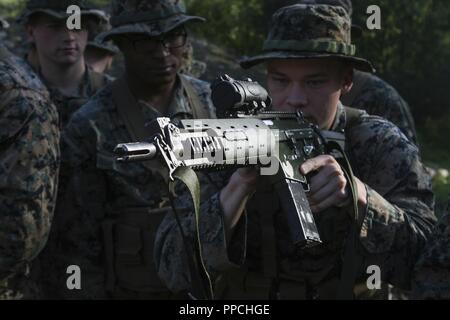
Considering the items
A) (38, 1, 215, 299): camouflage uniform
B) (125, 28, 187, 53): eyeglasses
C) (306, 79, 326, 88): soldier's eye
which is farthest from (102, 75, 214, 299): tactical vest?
(306, 79, 326, 88): soldier's eye

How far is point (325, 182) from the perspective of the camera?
10.8 feet

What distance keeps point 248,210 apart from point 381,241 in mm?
545

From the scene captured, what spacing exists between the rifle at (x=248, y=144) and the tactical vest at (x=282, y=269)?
0.35 m

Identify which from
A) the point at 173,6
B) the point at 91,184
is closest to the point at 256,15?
the point at 173,6

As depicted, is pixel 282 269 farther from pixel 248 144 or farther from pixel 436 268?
pixel 248 144

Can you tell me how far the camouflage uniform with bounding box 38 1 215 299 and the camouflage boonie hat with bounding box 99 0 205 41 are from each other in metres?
0.45

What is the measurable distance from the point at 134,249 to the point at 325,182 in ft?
5.61

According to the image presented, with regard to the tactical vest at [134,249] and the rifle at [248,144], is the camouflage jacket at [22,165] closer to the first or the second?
the tactical vest at [134,249]

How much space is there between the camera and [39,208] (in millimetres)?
3955

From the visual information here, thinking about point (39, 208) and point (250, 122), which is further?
point (39, 208)

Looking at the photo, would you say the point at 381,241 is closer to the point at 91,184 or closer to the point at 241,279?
the point at 241,279

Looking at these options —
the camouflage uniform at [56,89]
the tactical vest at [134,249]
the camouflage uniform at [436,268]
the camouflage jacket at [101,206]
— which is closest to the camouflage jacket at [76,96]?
the camouflage uniform at [56,89]

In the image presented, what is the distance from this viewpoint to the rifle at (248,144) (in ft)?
8.63
